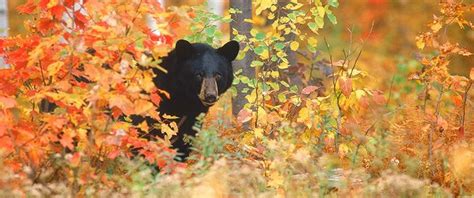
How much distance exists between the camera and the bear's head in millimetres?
7008

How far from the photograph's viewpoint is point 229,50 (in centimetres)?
730

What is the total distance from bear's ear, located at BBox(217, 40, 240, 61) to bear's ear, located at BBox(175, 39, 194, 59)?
259mm

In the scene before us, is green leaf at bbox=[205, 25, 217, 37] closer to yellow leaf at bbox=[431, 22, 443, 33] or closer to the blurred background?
yellow leaf at bbox=[431, 22, 443, 33]

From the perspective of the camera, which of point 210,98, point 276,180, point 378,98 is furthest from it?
point 210,98

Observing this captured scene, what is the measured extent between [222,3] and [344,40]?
2458 millimetres

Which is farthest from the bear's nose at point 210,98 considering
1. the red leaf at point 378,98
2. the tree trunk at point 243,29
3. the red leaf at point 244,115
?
the tree trunk at point 243,29

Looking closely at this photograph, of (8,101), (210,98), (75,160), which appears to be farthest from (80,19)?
(210,98)

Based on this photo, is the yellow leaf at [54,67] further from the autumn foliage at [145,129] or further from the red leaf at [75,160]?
the red leaf at [75,160]

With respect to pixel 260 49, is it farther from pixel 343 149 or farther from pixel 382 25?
pixel 382 25

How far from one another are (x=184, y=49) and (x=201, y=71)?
0.64 ft

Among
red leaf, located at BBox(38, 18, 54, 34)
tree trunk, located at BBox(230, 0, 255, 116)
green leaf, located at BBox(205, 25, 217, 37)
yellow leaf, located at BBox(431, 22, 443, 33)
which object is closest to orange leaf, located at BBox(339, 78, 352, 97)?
yellow leaf, located at BBox(431, 22, 443, 33)

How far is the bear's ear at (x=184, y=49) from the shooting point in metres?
6.98

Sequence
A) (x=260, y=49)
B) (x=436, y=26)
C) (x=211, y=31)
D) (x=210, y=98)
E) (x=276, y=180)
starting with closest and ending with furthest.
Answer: (x=276, y=180)
(x=210, y=98)
(x=436, y=26)
(x=260, y=49)
(x=211, y=31)

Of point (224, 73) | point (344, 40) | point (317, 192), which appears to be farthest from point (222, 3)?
point (317, 192)
